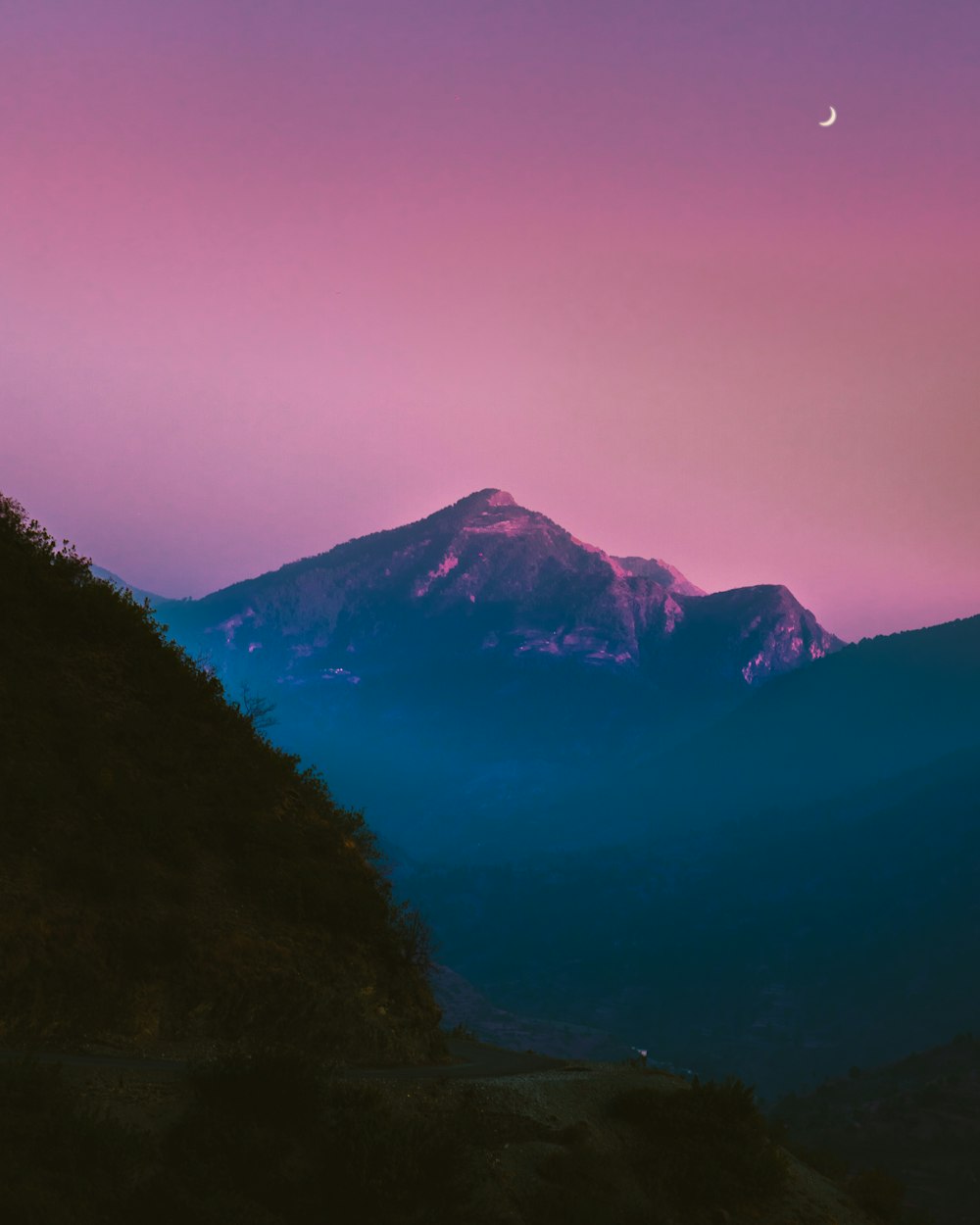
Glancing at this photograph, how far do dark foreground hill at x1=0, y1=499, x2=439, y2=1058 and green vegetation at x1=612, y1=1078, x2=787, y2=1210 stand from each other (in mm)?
5476

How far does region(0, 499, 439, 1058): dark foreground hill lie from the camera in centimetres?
1897

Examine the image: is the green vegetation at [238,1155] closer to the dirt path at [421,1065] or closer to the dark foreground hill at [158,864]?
the dirt path at [421,1065]

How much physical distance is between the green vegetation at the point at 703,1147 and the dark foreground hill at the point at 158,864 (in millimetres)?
Answer: 5476

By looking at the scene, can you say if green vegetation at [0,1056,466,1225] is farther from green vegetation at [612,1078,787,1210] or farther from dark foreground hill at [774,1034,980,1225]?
dark foreground hill at [774,1034,980,1225]

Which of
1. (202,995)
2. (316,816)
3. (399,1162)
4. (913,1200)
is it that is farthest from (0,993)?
(913,1200)

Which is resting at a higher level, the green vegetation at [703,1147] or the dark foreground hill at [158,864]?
the dark foreground hill at [158,864]

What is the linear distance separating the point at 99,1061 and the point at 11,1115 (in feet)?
11.6

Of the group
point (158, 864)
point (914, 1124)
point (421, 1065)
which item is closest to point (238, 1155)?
point (158, 864)

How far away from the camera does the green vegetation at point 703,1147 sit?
19781 mm

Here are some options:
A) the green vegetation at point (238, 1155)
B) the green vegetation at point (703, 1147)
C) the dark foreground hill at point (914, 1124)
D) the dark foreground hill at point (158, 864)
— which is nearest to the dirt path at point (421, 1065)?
the dark foreground hill at point (158, 864)

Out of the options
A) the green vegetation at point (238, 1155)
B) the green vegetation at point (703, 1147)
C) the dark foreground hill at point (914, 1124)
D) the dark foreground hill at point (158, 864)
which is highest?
the dark foreground hill at point (158, 864)

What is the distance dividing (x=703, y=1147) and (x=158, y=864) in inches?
480

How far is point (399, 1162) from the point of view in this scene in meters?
15.6

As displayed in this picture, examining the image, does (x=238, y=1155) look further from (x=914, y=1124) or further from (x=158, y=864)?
(x=914, y=1124)
